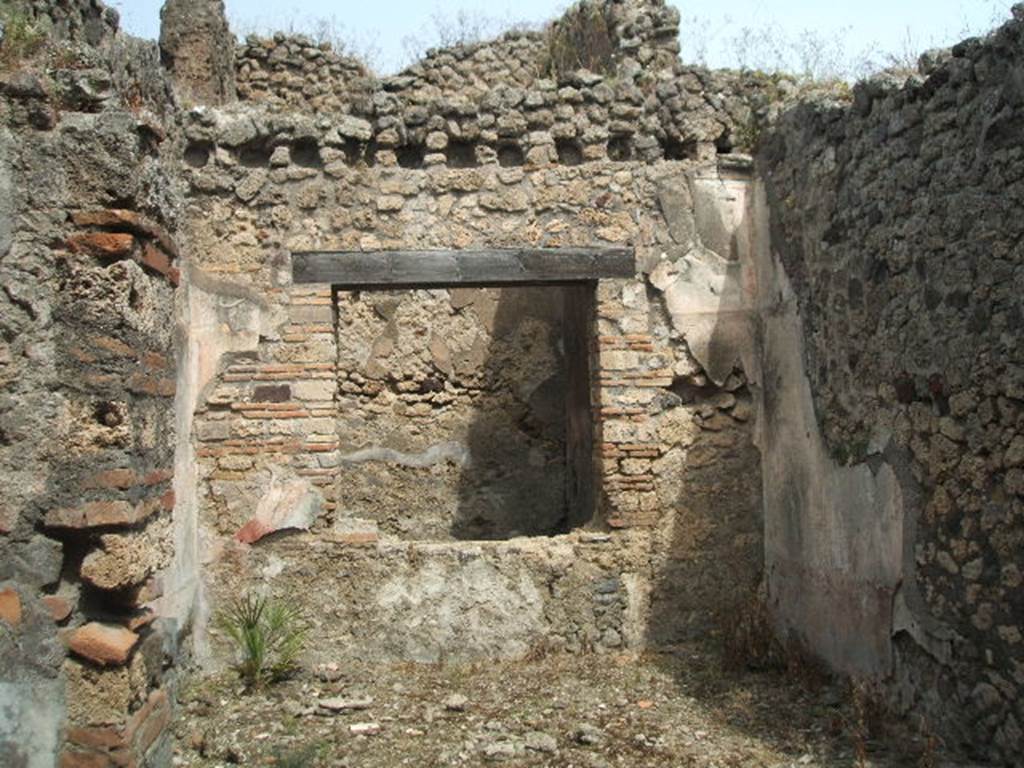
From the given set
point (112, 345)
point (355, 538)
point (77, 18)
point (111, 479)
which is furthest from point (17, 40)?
point (355, 538)

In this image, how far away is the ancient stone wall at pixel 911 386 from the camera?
3434 millimetres

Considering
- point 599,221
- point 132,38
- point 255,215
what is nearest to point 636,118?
point 599,221

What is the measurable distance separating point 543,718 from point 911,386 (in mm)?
2119

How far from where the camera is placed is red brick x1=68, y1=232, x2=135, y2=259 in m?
2.94

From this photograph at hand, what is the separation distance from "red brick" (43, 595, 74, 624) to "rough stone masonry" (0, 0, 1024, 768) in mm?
33

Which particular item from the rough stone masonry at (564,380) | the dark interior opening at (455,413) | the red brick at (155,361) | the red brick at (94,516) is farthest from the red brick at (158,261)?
the dark interior opening at (455,413)

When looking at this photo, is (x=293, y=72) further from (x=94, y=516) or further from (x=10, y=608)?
(x=10, y=608)

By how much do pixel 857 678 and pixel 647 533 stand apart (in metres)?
1.34

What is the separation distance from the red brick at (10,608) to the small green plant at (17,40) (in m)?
1.54

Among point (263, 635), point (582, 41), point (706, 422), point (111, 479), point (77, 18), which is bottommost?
point (263, 635)

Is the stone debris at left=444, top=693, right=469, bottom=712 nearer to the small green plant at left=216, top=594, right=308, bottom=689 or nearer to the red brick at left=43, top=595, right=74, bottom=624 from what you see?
the small green plant at left=216, top=594, right=308, bottom=689

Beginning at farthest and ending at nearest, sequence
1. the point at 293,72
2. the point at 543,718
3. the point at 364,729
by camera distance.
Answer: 1. the point at 293,72
2. the point at 543,718
3. the point at 364,729

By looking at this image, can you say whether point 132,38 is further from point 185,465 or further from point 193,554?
point 193,554

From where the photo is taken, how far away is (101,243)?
295cm
